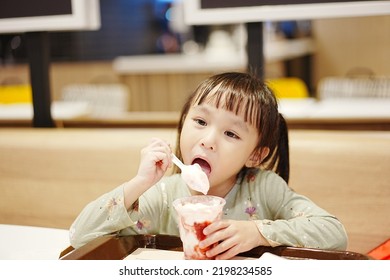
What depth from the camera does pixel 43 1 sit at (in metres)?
1.64

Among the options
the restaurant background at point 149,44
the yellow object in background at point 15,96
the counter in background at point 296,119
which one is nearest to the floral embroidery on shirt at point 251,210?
the counter in background at point 296,119

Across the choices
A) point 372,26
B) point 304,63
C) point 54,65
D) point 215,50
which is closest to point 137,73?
point 215,50

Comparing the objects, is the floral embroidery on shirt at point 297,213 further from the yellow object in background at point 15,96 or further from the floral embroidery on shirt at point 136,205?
the yellow object in background at point 15,96

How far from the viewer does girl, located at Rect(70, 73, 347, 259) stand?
0.96 m

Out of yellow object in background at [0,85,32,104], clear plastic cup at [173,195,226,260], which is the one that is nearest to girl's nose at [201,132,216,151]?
clear plastic cup at [173,195,226,260]

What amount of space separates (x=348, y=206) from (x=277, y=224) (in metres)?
0.38

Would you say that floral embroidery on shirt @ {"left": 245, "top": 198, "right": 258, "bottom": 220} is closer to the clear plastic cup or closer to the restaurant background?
the clear plastic cup

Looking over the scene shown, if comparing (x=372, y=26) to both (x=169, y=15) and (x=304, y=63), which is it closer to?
(x=304, y=63)

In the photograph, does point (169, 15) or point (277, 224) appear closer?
point (277, 224)

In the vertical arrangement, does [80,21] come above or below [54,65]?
above

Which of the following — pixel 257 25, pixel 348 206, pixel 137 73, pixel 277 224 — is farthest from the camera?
pixel 137 73

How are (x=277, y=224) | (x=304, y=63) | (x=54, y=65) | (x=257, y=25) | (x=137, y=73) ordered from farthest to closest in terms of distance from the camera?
(x=304, y=63)
(x=54, y=65)
(x=137, y=73)
(x=257, y=25)
(x=277, y=224)

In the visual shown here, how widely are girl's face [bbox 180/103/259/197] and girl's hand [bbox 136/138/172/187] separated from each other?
52 millimetres

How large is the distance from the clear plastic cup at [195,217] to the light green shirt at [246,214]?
0.46 feet
